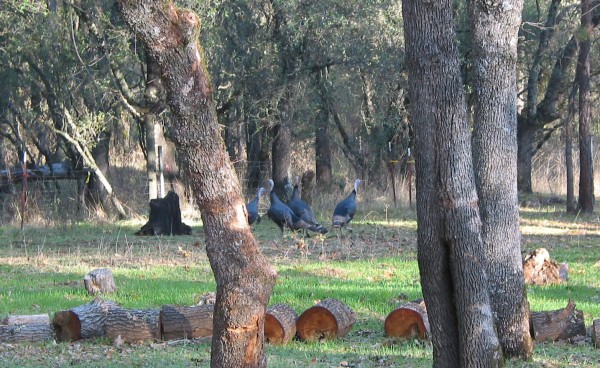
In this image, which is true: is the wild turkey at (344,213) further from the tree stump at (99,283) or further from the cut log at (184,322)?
the cut log at (184,322)

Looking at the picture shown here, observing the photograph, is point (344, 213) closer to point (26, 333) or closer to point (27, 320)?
point (27, 320)

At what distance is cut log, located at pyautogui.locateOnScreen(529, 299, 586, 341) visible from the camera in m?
9.93

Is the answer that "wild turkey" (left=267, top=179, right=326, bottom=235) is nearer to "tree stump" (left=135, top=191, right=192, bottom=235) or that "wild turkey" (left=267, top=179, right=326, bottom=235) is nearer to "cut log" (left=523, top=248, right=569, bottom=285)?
"tree stump" (left=135, top=191, right=192, bottom=235)

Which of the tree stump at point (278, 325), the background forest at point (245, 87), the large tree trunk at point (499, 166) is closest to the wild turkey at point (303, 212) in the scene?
the background forest at point (245, 87)

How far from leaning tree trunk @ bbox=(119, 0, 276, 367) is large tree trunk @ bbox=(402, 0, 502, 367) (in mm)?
1479

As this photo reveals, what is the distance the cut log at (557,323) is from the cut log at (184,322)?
3.57m

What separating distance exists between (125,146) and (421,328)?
2864cm

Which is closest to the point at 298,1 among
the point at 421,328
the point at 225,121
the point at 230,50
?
the point at 230,50

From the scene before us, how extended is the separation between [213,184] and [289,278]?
803cm

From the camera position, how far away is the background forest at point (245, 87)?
24.1m

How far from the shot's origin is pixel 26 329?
391 inches

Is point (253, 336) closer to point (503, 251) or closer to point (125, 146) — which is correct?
point (503, 251)

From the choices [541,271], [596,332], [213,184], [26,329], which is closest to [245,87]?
[541,271]

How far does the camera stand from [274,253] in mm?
18219
